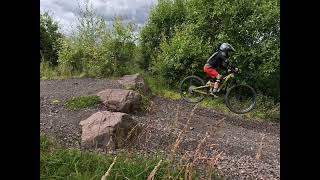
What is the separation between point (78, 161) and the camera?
3375 millimetres

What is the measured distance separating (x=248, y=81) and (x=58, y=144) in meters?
6.94

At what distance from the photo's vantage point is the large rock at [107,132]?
4125 mm

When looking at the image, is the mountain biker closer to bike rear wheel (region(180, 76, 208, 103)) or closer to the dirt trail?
bike rear wheel (region(180, 76, 208, 103))

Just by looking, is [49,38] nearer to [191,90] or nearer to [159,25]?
[159,25]

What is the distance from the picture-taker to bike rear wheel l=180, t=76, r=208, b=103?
30.0ft

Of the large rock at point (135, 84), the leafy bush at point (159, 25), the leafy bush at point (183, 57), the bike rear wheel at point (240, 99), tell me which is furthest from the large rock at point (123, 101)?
the leafy bush at point (159, 25)

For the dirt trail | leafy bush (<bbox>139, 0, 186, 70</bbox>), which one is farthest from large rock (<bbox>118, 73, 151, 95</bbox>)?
leafy bush (<bbox>139, 0, 186, 70</bbox>)

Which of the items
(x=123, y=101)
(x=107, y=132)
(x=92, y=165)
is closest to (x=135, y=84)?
(x=123, y=101)

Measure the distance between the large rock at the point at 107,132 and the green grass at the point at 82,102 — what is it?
1754 mm

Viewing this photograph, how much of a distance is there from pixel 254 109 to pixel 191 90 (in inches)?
60.3

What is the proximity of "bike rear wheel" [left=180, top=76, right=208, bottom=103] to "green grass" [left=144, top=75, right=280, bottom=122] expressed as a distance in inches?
8.7

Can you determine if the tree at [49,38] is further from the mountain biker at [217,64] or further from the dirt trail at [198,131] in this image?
the mountain biker at [217,64]
